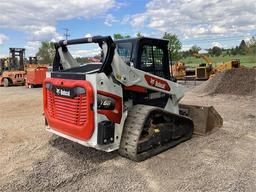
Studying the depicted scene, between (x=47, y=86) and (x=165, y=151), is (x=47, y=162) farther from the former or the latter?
(x=165, y=151)

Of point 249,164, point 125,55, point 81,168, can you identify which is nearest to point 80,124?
point 81,168

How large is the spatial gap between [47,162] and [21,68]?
76.9 ft

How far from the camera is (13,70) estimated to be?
27.5m

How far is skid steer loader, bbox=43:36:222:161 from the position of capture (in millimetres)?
5121

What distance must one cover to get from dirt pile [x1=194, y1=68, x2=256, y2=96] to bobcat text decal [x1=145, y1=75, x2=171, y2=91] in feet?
28.1

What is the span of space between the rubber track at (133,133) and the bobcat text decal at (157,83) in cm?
50

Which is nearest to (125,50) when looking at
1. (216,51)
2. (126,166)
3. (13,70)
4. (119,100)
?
(119,100)

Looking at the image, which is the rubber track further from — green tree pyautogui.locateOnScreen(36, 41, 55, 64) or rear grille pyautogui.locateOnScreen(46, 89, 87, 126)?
green tree pyautogui.locateOnScreen(36, 41, 55, 64)

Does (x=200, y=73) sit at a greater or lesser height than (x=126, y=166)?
greater

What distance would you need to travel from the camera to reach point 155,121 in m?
6.18

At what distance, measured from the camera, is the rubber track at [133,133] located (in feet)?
17.7

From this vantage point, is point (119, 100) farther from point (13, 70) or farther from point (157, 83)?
point (13, 70)

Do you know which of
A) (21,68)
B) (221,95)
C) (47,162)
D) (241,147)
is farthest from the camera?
(21,68)

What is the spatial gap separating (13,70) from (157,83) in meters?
23.6
